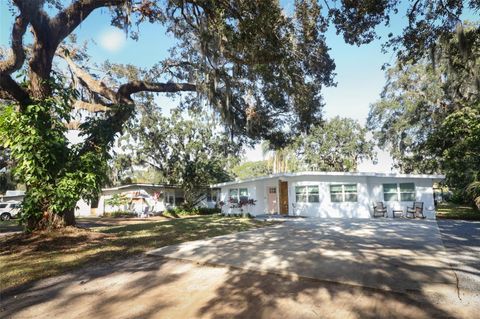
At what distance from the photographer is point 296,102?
415 inches

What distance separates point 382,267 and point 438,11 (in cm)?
613

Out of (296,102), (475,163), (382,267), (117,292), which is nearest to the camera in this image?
(117,292)

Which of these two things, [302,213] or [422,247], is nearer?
[422,247]

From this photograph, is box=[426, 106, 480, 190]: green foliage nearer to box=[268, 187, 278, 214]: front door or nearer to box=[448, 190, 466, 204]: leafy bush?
box=[448, 190, 466, 204]: leafy bush

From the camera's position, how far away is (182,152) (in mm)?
25812

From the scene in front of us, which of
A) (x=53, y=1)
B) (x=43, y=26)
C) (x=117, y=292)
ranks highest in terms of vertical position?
(x=53, y=1)

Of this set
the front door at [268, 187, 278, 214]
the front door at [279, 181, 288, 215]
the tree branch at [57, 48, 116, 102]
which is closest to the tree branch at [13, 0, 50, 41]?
the tree branch at [57, 48, 116, 102]

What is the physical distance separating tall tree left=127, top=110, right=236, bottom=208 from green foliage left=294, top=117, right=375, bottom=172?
1257 centimetres

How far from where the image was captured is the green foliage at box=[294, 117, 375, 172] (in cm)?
3422

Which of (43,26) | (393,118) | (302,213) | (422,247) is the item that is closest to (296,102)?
(422,247)

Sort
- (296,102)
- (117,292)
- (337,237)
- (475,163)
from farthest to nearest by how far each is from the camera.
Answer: (475,163)
(296,102)
(337,237)
(117,292)

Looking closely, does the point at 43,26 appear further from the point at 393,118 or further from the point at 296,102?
the point at 393,118

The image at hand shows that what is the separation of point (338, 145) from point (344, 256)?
30.0m

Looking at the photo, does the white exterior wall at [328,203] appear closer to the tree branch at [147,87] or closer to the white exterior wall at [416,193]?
the white exterior wall at [416,193]
